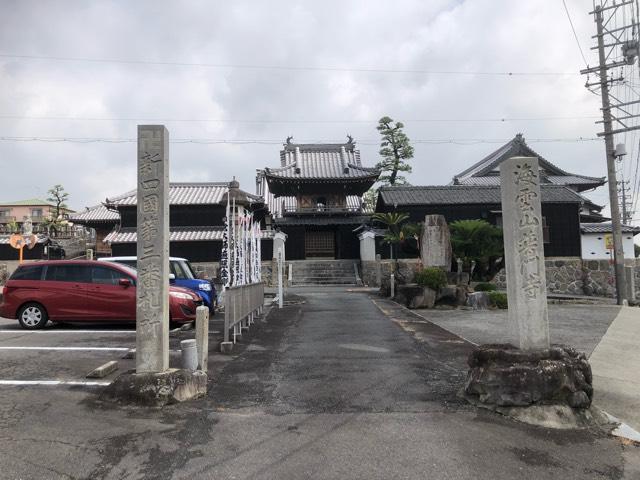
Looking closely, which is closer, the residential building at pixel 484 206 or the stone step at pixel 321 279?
the stone step at pixel 321 279

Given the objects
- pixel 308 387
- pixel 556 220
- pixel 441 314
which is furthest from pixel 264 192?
pixel 308 387

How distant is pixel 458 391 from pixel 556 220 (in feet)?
84.9

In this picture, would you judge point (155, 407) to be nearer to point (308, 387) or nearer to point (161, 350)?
point (161, 350)

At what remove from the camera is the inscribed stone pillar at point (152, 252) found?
16.0 ft

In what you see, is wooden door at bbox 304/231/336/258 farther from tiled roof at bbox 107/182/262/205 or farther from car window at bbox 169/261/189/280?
car window at bbox 169/261/189/280

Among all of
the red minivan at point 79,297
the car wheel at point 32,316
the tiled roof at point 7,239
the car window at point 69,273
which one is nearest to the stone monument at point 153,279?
the red minivan at point 79,297

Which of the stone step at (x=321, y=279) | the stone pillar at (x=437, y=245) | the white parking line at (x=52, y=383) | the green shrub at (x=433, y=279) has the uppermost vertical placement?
the stone pillar at (x=437, y=245)

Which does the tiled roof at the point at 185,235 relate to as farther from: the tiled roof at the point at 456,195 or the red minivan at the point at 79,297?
the red minivan at the point at 79,297

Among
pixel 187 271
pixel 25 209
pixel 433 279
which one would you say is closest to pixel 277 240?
pixel 433 279

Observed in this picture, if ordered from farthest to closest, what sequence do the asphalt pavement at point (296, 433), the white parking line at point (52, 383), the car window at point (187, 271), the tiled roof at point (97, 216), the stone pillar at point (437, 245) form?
the tiled roof at point (97, 216), the stone pillar at point (437, 245), the car window at point (187, 271), the white parking line at point (52, 383), the asphalt pavement at point (296, 433)

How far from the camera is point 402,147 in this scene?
117 ft

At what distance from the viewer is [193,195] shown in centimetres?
3225

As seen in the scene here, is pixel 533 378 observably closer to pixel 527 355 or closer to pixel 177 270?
pixel 527 355

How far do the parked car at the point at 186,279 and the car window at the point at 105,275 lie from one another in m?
1.59
